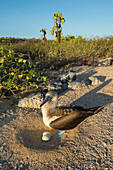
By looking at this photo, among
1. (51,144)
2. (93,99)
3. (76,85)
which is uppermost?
(76,85)

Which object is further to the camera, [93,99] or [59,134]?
[93,99]

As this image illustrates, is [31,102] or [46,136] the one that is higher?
[31,102]

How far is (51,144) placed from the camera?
2.65 m

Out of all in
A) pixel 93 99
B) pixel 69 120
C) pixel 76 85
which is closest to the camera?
pixel 69 120

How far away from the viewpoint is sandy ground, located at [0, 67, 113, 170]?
221 cm

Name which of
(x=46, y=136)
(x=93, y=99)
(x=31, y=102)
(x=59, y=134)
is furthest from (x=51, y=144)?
(x=93, y=99)

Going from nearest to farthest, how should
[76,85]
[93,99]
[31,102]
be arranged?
[31,102]
[93,99]
[76,85]

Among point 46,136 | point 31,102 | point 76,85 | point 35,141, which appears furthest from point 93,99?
point 35,141

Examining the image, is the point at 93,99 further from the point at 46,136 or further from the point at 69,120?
the point at 46,136

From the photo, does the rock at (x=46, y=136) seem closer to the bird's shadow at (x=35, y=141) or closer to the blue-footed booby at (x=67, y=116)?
the bird's shadow at (x=35, y=141)

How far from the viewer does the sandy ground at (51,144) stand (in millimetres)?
2205

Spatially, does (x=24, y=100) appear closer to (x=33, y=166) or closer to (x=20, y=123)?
(x=20, y=123)

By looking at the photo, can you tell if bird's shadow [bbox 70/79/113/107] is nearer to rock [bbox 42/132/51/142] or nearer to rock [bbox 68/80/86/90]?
rock [bbox 68/80/86/90]

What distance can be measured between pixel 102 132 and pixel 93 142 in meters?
0.33
